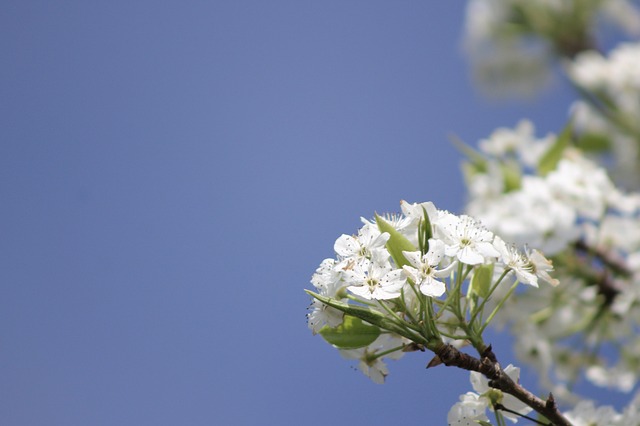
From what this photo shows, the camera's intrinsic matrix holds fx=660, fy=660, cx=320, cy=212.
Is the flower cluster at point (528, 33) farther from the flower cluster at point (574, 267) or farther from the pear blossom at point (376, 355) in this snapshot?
the pear blossom at point (376, 355)

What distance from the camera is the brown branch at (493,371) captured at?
3.87ft

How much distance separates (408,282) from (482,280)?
182 millimetres

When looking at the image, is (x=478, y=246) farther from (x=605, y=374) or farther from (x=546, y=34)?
(x=546, y=34)

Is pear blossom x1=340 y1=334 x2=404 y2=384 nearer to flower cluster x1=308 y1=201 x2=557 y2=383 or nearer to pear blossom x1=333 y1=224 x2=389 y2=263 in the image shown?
flower cluster x1=308 y1=201 x2=557 y2=383

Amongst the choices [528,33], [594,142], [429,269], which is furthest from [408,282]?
[528,33]

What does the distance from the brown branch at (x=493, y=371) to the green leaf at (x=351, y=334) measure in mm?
136

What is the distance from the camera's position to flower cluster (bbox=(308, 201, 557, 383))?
1.19 m

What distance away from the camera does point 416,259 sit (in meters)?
1.21

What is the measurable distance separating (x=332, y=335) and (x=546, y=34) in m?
4.73

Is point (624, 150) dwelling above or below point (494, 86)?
below

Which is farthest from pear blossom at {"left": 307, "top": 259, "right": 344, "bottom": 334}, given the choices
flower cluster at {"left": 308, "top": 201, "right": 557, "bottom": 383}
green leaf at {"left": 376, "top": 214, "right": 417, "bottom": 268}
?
green leaf at {"left": 376, "top": 214, "right": 417, "bottom": 268}

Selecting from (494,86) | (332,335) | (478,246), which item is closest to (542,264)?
(478,246)

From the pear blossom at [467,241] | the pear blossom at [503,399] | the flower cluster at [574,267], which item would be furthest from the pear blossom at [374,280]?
the flower cluster at [574,267]

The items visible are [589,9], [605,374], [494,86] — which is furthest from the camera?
[494,86]
